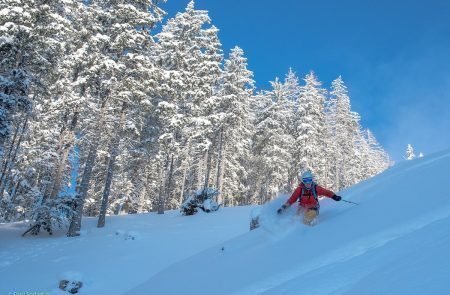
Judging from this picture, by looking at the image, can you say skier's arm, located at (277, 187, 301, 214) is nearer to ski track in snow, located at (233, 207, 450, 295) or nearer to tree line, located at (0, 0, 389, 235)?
ski track in snow, located at (233, 207, 450, 295)

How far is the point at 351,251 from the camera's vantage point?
5926 millimetres

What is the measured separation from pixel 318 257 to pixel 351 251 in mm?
609

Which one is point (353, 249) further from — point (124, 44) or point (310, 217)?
point (124, 44)

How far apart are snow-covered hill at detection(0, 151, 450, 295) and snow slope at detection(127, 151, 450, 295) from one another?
2 cm

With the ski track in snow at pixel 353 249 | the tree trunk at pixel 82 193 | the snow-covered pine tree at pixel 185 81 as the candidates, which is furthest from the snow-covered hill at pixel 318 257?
the snow-covered pine tree at pixel 185 81

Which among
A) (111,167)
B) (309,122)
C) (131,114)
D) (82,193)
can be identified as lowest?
(82,193)

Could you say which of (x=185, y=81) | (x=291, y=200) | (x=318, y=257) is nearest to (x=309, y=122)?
(x=185, y=81)

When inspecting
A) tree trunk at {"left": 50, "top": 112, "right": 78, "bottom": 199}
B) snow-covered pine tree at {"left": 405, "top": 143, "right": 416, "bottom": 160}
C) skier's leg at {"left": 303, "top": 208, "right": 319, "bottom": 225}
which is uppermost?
snow-covered pine tree at {"left": 405, "top": 143, "right": 416, "bottom": 160}

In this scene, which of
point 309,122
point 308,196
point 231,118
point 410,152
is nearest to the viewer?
point 308,196

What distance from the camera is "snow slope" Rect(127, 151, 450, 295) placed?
4406 mm

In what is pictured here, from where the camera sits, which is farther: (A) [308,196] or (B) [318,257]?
(A) [308,196]

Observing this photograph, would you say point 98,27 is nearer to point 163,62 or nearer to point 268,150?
point 163,62

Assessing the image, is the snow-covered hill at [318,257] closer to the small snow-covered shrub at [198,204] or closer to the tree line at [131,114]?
the tree line at [131,114]

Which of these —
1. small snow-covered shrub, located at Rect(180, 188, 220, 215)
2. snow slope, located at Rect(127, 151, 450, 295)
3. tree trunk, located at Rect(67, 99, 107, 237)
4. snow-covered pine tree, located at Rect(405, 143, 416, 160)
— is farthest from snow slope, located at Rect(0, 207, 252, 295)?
snow-covered pine tree, located at Rect(405, 143, 416, 160)
